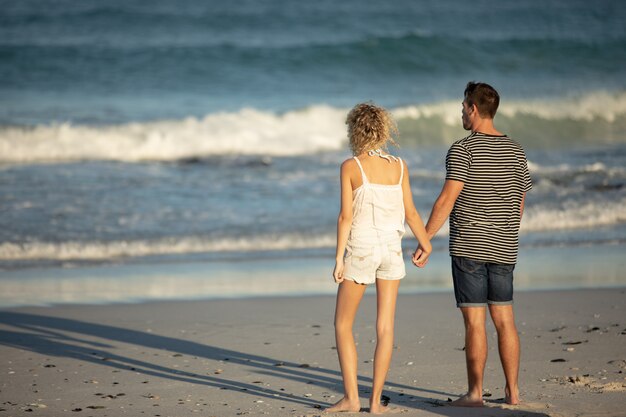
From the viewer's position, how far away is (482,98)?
179 inches

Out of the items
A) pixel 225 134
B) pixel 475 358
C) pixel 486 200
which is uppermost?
pixel 225 134

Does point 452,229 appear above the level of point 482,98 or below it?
below

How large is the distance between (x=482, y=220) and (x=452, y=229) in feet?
0.55

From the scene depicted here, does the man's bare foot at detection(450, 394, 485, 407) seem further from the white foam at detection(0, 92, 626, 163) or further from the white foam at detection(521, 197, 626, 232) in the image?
the white foam at detection(0, 92, 626, 163)

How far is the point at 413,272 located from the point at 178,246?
10.2ft

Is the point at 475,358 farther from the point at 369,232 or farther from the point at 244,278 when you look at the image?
the point at 244,278

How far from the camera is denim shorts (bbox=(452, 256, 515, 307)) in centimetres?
457

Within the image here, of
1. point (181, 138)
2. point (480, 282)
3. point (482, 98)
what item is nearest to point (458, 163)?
point (482, 98)

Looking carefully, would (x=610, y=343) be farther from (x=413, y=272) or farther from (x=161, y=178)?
(x=161, y=178)

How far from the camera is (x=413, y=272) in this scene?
29.3ft

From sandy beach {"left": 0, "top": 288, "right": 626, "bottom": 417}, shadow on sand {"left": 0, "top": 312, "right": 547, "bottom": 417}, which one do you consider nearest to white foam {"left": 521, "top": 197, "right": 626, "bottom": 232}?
sandy beach {"left": 0, "top": 288, "right": 626, "bottom": 417}

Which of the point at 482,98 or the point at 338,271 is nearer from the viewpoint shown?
the point at 338,271

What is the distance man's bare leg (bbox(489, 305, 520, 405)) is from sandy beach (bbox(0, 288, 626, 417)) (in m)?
0.09

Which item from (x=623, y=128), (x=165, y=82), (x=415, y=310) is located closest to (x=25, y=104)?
(x=165, y=82)
